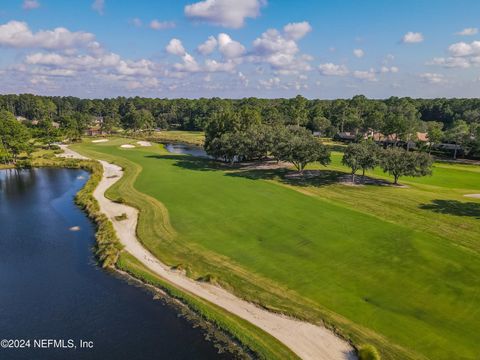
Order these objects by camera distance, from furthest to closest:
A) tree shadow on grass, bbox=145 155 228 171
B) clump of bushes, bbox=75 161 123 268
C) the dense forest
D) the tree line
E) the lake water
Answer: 1. the dense forest
2. tree shadow on grass, bbox=145 155 228 171
3. the tree line
4. clump of bushes, bbox=75 161 123 268
5. the lake water

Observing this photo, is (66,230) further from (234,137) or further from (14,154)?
(14,154)

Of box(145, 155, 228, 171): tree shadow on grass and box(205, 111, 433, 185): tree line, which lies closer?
box(205, 111, 433, 185): tree line

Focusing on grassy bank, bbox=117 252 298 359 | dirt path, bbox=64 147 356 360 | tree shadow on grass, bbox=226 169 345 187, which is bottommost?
grassy bank, bbox=117 252 298 359

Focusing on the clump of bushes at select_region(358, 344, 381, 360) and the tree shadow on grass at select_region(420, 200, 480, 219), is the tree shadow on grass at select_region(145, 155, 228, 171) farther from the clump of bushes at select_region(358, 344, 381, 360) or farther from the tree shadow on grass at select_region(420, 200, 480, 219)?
the clump of bushes at select_region(358, 344, 381, 360)

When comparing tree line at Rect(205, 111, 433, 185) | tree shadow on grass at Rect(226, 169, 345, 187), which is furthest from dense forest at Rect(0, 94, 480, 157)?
tree shadow on grass at Rect(226, 169, 345, 187)

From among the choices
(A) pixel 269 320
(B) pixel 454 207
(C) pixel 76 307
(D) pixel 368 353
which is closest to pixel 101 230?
(C) pixel 76 307

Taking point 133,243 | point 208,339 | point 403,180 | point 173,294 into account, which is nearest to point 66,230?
point 133,243
